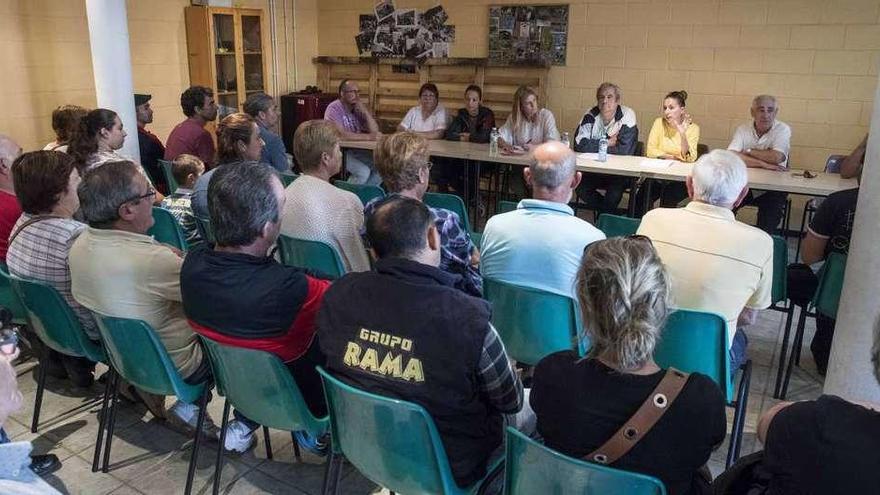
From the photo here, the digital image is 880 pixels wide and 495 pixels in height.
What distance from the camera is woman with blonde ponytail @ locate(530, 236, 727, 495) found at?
1279 mm

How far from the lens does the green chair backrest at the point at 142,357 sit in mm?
1934

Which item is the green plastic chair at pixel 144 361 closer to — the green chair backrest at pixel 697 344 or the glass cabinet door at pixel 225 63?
the green chair backrest at pixel 697 344

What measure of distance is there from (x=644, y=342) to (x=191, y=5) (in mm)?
6444

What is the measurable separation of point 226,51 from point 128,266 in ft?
16.8

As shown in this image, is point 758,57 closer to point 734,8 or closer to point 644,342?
point 734,8

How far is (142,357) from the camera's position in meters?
2.01

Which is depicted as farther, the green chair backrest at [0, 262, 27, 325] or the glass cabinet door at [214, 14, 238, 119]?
the glass cabinet door at [214, 14, 238, 119]

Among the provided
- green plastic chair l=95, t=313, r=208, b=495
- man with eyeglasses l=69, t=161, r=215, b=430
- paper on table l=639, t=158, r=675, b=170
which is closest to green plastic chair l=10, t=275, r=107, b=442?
man with eyeglasses l=69, t=161, r=215, b=430

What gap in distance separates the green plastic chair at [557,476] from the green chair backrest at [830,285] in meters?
1.95

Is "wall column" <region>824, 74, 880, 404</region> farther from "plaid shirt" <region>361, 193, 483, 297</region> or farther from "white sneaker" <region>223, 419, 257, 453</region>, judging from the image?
"white sneaker" <region>223, 419, 257, 453</region>

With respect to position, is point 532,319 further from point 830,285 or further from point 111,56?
Answer: point 111,56

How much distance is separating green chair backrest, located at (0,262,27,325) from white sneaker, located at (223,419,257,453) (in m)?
0.92

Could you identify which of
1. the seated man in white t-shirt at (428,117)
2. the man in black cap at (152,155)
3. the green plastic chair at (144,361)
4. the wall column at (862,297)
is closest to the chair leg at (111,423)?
the green plastic chair at (144,361)

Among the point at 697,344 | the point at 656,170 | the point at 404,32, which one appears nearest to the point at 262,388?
the point at 697,344
